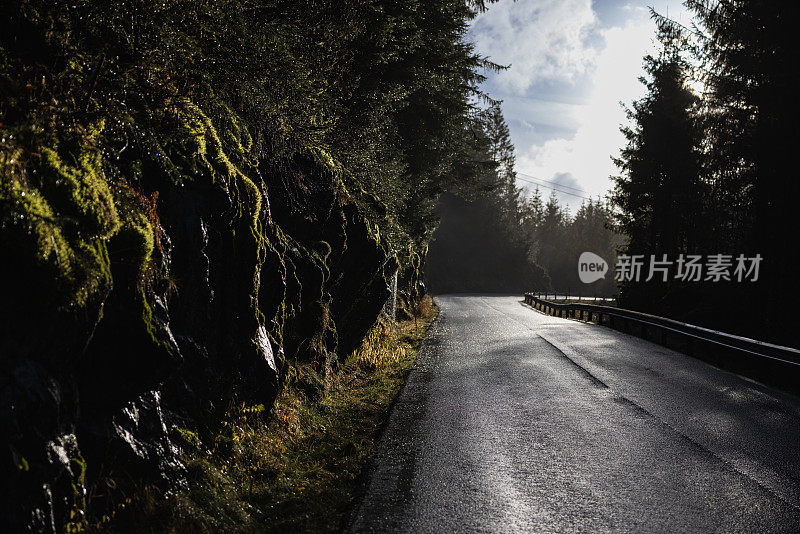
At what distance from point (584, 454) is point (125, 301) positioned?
4765mm

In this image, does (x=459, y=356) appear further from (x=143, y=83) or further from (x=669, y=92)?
(x=669, y=92)

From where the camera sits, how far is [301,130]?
7.38 m

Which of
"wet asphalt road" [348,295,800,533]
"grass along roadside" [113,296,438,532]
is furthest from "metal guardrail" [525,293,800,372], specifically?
"grass along roadside" [113,296,438,532]

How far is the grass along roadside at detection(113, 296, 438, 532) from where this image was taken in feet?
12.2

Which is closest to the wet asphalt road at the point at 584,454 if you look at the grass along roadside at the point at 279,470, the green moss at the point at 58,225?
the grass along roadside at the point at 279,470

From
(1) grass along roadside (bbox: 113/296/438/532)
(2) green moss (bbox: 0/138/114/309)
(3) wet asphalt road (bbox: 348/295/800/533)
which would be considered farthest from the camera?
(3) wet asphalt road (bbox: 348/295/800/533)

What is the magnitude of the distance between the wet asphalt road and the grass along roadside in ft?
1.17

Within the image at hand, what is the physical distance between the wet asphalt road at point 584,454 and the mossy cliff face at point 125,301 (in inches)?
69.4

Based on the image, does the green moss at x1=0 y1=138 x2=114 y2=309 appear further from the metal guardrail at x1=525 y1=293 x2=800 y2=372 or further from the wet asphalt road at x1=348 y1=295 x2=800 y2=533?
the metal guardrail at x1=525 y1=293 x2=800 y2=372

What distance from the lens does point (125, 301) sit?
11.5ft

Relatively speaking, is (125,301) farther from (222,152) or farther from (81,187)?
(222,152)

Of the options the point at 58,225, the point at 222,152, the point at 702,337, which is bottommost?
the point at 702,337

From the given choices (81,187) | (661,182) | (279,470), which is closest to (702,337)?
(279,470)

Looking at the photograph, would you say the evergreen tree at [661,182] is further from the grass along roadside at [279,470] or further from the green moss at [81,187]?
the green moss at [81,187]
